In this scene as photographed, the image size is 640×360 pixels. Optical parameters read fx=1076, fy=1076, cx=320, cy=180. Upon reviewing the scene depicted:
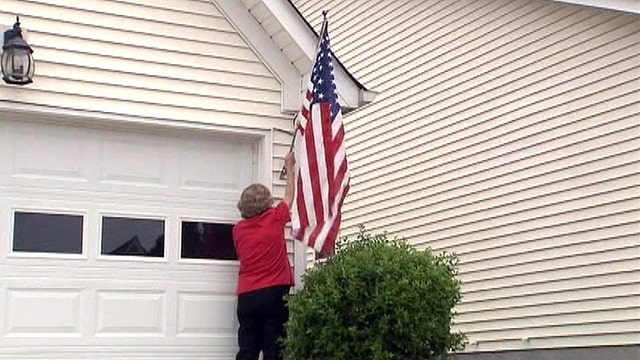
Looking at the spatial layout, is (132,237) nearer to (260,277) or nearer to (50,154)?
(50,154)

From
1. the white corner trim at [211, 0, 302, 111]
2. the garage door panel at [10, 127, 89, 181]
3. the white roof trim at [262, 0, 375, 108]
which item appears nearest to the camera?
the garage door panel at [10, 127, 89, 181]

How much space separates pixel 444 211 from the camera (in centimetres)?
1284

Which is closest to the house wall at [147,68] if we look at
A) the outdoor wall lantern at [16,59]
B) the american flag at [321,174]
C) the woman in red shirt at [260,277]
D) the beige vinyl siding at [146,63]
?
the beige vinyl siding at [146,63]

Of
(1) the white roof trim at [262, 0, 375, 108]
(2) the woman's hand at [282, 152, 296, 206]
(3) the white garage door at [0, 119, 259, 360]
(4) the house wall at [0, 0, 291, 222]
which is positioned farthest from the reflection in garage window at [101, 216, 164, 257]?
(1) the white roof trim at [262, 0, 375, 108]

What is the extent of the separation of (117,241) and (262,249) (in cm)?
106

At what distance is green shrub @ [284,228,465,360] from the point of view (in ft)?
24.2

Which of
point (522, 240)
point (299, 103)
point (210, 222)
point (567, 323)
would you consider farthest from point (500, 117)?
point (210, 222)

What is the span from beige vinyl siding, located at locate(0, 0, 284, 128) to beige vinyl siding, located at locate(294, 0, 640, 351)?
374 centimetres

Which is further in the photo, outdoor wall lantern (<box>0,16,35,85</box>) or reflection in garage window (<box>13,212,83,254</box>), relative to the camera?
reflection in garage window (<box>13,212,83,254</box>)

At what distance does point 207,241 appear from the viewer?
8227 mm

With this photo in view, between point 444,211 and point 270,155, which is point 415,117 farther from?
point 270,155

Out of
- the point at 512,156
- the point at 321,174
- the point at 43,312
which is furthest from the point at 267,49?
the point at 512,156

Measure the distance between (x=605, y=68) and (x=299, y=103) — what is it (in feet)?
11.8

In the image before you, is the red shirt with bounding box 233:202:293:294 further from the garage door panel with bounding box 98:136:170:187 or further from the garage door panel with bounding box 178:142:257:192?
the garage door panel with bounding box 98:136:170:187
